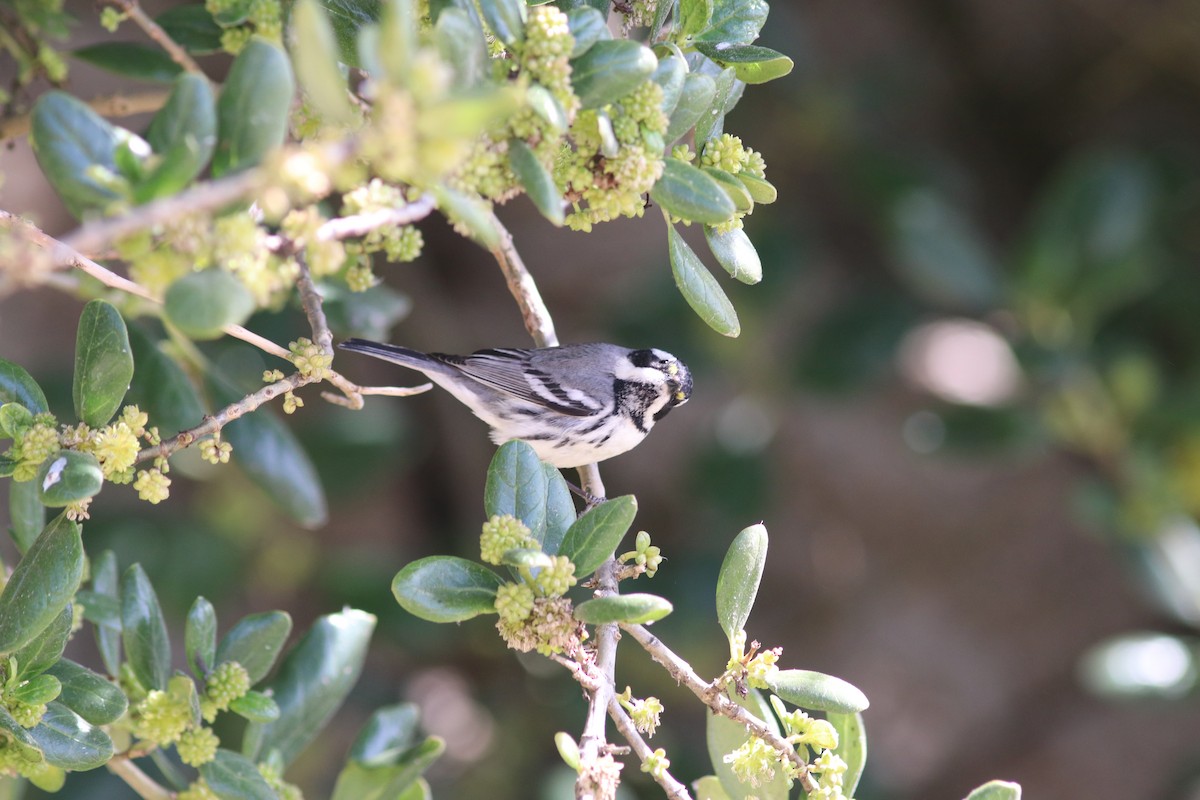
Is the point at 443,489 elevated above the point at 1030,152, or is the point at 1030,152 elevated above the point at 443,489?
the point at 1030,152

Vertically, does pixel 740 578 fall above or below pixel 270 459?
above

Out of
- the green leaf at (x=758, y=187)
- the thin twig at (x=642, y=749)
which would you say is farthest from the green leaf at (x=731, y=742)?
the green leaf at (x=758, y=187)

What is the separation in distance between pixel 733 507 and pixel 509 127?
10.4 feet

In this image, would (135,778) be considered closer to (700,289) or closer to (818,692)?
(818,692)

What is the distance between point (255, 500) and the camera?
4.32 metres

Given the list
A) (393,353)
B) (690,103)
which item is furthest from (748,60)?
(393,353)

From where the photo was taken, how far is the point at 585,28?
1531 millimetres

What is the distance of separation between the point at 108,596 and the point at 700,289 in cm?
118

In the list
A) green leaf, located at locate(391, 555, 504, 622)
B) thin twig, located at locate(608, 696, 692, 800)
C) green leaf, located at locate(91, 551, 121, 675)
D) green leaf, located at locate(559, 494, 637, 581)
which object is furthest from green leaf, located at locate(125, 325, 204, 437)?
thin twig, located at locate(608, 696, 692, 800)

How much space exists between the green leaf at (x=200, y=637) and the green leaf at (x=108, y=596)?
201 millimetres

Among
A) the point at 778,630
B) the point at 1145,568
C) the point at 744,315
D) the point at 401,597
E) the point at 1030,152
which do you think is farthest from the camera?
the point at 1030,152

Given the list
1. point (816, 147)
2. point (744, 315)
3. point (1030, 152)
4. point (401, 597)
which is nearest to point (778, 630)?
point (744, 315)

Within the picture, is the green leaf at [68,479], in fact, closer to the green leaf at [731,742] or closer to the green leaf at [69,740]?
the green leaf at [69,740]

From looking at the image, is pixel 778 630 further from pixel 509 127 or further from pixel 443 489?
pixel 509 127
